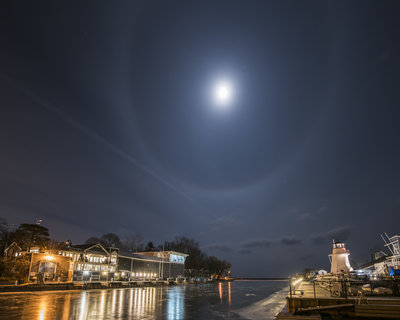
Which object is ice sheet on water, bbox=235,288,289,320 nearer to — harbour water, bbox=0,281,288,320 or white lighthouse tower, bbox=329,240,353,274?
harbour water, bbox=0,281,288,320

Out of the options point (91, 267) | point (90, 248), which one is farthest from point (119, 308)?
point (90, 248)

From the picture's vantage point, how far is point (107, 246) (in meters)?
71.2

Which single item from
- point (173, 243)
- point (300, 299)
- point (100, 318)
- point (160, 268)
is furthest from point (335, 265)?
point (173, 243)

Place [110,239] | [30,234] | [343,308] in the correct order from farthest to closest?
1. [110,239]
2. [30,234]
3. [343,308]

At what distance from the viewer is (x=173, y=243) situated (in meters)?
140

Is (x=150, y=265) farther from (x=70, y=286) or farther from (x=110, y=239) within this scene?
(x=110, y=239)

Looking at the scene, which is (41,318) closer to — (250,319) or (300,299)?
(250,319)

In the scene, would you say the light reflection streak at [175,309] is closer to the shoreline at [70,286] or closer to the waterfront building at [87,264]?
the shoreline at [70,286]

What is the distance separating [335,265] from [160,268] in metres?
57.2

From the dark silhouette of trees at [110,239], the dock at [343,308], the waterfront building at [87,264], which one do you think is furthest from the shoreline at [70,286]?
the dark silhouette of trees at [110,239]

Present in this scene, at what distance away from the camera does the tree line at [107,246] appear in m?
48.6

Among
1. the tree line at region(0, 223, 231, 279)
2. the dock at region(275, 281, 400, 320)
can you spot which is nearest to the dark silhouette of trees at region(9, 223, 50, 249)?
the tree line at region(0, 223, 231, 279)

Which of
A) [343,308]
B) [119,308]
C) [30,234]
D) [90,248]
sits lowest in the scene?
[119,308]

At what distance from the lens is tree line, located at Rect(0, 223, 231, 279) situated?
48.6 m
